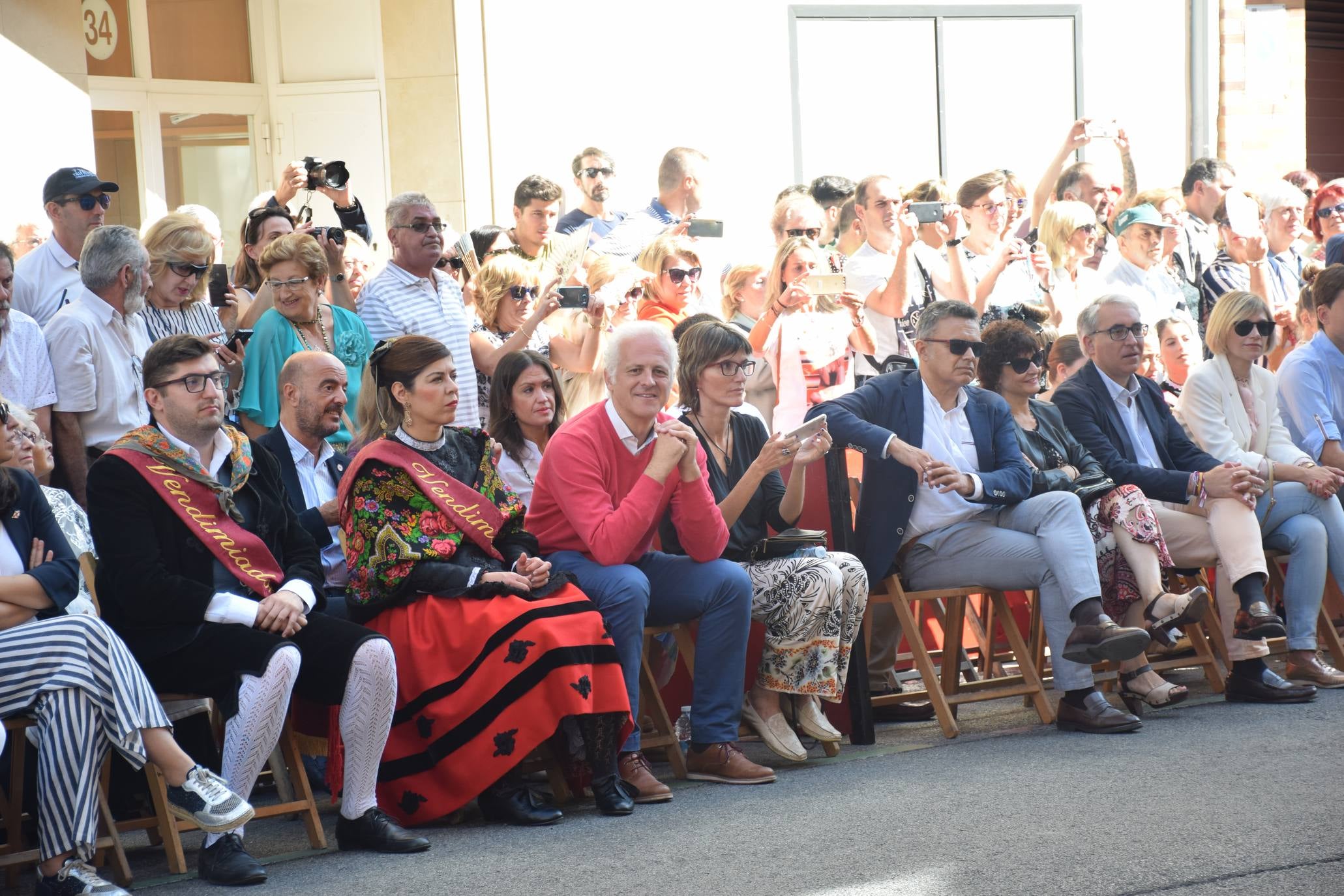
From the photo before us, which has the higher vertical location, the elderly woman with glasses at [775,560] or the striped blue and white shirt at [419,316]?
the striped blue and white shirt at [419,316]

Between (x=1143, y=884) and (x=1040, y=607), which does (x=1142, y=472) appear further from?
(x=1143, y=884)

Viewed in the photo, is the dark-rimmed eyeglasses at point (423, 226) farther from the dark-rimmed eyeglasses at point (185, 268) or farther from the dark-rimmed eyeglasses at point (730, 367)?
the dark-rimmed eyeglasses at point (730, 367)

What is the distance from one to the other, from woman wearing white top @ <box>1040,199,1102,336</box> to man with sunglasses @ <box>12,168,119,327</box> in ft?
15.5

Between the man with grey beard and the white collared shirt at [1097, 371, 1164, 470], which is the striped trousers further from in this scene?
→ the white collared shirt at [1097, 371, 1164, 470]

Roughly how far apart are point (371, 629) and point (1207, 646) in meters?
3.59

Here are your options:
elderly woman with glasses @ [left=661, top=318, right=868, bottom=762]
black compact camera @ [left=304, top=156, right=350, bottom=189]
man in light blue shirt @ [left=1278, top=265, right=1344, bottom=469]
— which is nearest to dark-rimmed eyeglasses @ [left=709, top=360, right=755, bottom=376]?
Result: elderly woman with glasses @ [left=661, top=318, right=868, bottom=762]

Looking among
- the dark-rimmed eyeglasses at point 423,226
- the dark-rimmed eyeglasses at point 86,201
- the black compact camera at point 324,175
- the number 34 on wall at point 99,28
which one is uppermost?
the number 34 on wall at point 99,28

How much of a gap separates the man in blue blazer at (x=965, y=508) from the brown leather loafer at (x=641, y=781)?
132cm

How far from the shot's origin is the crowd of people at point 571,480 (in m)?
4.62

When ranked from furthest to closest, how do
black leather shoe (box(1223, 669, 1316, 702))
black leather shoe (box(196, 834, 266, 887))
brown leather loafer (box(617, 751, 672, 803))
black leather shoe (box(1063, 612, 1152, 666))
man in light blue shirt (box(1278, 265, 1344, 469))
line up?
man in light blue shirt (box(1278, 265, 1344, 469)) < black leather shoe (box(1223, 669, 1316, 702)) < black leather shoe (box(1063, 612, 1152, 666)) < brown leather loafer (box(617, 751, 672, 803)) < black leather shoe (box(196, 834, 266, 887))

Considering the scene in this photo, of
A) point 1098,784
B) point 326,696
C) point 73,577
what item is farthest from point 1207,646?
point 73,577

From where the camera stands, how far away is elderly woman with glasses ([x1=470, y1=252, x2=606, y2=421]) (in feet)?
21.8

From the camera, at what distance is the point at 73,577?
449cm

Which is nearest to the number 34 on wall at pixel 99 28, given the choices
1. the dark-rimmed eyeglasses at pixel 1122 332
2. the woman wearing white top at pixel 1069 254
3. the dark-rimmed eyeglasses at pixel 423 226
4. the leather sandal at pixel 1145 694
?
the dark-rimmed eyeglasses at pixel 423 226
